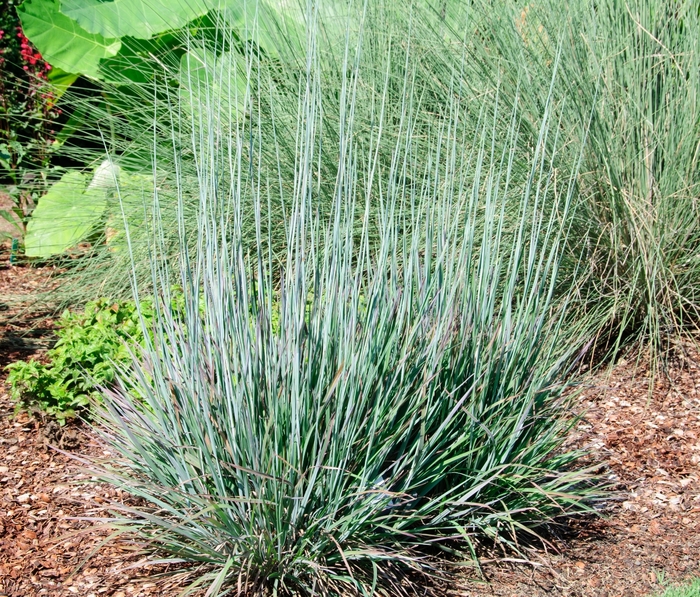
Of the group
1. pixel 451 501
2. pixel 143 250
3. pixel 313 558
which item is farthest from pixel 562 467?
pixel 143 250

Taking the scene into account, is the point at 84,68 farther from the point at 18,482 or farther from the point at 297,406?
the point at 297,406

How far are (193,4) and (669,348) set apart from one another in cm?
391

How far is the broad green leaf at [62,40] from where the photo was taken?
225 inches

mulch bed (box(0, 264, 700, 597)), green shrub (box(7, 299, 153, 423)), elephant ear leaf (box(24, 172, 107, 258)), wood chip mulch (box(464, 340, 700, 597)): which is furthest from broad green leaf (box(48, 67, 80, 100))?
wood chip mulch (box(464, 340, 700, 597))

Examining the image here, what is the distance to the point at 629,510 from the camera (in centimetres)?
312

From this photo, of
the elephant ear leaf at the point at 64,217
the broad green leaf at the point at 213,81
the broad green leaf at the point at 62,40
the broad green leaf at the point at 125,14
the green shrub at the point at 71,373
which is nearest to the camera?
the broad green leaf at the point at 213,81

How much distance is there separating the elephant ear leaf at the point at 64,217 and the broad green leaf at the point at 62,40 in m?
0.94

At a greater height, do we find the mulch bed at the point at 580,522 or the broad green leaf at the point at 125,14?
the broad green leaf at the point at 125,14

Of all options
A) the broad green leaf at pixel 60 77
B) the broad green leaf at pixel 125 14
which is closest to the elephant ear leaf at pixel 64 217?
the broad green leaf at pixel 125 14

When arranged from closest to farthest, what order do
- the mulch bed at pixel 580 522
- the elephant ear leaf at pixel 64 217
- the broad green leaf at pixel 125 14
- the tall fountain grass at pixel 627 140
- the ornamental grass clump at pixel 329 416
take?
the ornamental grass clump at pixel 329 416
the mulch bed at pixel 580 522
the tall fountain grass at pixel 627 140
the elephant ear leaf at pixel 64 217
the broad green leaf at pixel 125 14

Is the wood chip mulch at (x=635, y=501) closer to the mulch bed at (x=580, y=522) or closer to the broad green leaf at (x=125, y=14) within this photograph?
the mulch bed at (x=580, y=522)

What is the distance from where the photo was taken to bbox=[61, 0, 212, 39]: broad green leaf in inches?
214

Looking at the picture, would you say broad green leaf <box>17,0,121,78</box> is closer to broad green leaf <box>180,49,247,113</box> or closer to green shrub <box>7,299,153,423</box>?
broad green leaf <box>180,49,247,113</box>

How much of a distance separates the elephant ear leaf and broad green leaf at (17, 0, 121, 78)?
0.94m
